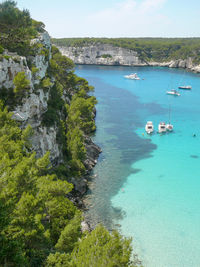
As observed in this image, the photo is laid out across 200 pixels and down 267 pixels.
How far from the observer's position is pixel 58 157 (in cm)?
3569

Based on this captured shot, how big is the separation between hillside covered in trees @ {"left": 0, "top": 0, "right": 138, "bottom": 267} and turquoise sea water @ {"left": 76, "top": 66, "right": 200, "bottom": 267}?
12.4 feet

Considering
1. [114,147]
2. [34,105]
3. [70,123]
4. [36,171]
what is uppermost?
[34,105]

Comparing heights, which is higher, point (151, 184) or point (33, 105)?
point (33, 105)

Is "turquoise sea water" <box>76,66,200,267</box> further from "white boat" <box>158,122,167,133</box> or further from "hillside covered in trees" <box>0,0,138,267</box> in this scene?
"hillside covered in trees" <box>0,0,138,267</box>

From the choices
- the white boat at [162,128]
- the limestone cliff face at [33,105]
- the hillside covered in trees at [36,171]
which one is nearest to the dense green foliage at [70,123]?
the hillside covered in trees at [36,171]

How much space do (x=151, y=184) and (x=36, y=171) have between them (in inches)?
890

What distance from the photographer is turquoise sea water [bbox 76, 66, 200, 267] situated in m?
26.8

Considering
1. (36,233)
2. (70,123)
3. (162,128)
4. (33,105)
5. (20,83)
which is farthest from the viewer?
(162,128)

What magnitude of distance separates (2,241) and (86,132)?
3917cm

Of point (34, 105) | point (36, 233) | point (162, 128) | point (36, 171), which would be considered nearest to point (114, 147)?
point (162, 128)

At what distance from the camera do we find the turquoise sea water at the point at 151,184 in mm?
26781

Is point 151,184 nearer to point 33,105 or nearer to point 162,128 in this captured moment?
point 33,105

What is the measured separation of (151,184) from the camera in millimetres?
37875

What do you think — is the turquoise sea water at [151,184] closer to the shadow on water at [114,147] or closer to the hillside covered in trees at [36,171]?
the shadow on water at [114,147]
